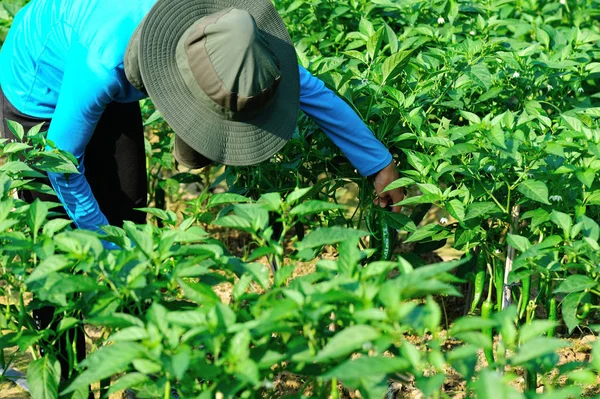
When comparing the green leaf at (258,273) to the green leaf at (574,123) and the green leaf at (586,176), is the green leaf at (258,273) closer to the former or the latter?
the green leaf at (586,176)

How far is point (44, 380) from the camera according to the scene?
2150 millimetres

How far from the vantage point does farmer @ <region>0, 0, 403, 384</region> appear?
7.30ft

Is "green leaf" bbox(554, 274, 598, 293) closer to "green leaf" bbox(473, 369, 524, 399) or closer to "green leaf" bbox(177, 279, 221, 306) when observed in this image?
"green leaf" bbox(473, 369, 524, 399)

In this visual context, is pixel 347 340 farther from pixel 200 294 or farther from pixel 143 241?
pixel 143 241

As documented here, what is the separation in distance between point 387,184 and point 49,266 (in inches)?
48.0

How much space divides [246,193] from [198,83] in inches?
36.4

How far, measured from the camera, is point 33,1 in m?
2.82

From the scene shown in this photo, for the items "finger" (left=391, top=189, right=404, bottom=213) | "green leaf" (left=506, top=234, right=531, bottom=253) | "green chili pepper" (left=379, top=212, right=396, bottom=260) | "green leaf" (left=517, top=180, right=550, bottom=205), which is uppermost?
"green leaf" (left=517, top=180, right=550, bottom=205)

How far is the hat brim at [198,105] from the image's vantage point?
7.53ft

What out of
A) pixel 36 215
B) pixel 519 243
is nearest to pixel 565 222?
pixel 519 243

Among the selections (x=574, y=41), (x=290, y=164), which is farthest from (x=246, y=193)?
(x=574, y=41)

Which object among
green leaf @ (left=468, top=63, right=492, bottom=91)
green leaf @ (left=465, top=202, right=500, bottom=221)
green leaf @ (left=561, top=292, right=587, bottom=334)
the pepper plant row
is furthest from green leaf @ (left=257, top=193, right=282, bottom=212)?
green leaf @ (left=468, top=63, right=492, bottom=91)

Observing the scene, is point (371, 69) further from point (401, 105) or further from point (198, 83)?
point (198, 83)

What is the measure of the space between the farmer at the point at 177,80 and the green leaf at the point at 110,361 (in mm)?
671
